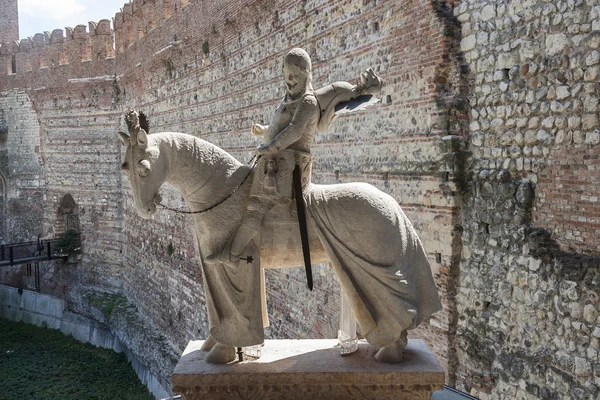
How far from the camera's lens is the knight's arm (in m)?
3.87

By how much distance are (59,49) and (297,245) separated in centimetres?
1742

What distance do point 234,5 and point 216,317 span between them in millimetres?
7865

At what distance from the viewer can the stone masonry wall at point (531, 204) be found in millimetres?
4625

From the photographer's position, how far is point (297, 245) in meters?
4.04

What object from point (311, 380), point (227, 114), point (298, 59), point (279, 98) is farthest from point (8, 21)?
point (311, 380)

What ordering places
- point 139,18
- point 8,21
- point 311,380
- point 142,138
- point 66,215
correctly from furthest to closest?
1. point 8,21
2. point 66,215
3. point 139,18
4. point 311,380
5. point 142,138

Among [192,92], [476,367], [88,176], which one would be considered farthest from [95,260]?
[476,367]

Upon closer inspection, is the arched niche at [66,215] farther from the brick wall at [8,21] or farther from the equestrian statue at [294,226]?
the equestrian statue at [294,226]

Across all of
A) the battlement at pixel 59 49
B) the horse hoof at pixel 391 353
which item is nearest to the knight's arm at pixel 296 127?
the horse hoof at pixel 391 353

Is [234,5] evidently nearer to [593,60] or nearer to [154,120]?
[154,120]

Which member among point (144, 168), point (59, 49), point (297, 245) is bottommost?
point (297, 245)

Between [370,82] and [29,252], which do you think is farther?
[29,252]

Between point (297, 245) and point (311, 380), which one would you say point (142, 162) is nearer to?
point (297, 245)

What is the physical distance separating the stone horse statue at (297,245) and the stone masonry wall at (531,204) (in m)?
1.47
